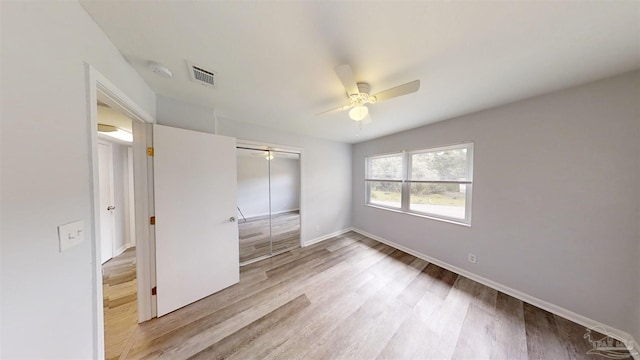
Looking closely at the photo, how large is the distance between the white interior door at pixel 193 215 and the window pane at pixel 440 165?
2.84 meters

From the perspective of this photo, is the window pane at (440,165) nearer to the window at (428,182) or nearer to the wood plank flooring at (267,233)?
the window at (428,182)

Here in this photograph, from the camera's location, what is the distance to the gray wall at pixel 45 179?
0.60m

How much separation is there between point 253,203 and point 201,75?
2.62 metres

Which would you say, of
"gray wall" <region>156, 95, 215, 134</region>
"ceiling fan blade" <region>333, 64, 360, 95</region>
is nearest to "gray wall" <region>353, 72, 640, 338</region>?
"ceiling fan blade" <region>333, 64, 360, 95</region>

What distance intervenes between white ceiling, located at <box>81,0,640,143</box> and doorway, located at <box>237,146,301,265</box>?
1.52 meters

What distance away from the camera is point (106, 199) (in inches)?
108

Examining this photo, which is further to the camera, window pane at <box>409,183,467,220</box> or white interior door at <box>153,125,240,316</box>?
window pane at <box>409,183,467,220</box>

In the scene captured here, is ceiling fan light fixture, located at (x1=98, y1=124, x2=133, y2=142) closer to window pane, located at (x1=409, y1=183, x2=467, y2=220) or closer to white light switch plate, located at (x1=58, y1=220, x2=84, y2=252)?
white light switch plate, located at (x1=58, y1=220, x2=84, y2=252)

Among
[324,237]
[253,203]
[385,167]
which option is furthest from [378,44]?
[253,203]

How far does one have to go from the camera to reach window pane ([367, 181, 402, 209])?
131 inches

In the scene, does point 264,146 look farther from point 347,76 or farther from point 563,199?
point 563,199

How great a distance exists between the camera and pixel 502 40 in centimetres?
113

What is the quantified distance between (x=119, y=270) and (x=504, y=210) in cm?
514

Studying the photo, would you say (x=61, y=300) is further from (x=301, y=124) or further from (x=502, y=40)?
(x=502, y=40)
